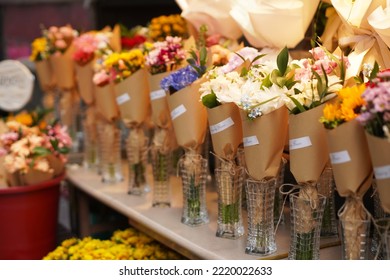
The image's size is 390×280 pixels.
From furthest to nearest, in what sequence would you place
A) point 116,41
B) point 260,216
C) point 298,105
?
point 116,41 < point 260,216 < point 298,105

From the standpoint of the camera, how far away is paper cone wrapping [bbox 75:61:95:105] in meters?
2.97

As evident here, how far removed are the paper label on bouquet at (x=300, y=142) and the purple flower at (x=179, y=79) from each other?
0.52m

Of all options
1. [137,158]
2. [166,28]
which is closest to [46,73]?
[166,28]

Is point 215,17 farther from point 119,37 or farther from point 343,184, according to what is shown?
point 343,184

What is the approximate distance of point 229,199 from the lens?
2.01 m

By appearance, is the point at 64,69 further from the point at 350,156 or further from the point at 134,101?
the point at 350,156

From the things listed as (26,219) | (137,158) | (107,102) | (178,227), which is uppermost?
(107,102)

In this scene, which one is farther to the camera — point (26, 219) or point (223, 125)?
point (26, 219)

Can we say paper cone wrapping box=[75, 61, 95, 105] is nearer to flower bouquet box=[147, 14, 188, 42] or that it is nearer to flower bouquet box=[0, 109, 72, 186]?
flower bouquet box=[0, 109, 72, 186]

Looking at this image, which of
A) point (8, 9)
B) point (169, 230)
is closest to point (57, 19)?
point (8, 9)

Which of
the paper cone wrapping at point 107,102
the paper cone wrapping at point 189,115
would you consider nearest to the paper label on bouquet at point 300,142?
the paper cone wrapping at point 189,115

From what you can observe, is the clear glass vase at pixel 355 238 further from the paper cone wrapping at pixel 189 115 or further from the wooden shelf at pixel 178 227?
the paper cone wrapping at pixel 189 115

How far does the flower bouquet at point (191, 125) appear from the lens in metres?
2.10

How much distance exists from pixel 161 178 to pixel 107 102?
505 millimetres
